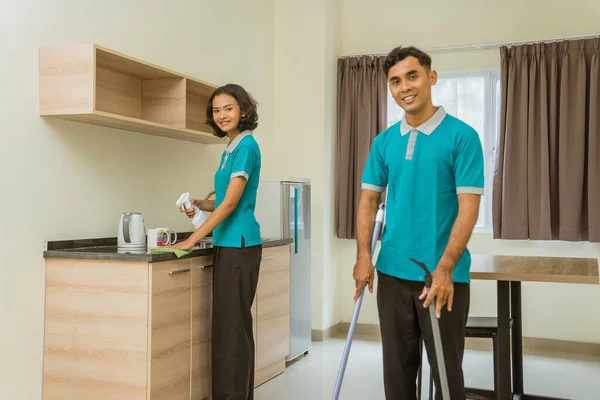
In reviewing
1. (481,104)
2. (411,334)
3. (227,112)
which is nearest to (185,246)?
(227,112)

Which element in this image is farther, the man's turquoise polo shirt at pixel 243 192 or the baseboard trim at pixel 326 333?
the baseboard trim at pixel 326 333

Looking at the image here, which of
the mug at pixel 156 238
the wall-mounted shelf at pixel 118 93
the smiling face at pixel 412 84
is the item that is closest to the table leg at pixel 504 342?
the smiling face at pixel 412 84

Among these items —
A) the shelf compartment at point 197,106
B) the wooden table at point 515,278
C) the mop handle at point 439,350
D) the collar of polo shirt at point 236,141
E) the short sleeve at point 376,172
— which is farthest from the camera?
the shelf compartment at point 197,106

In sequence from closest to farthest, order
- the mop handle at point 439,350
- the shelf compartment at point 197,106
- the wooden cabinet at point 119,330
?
the mop handle at point 439,350 < the wooden cabinet at point 119,330 < the shelf compartment at point 197,106

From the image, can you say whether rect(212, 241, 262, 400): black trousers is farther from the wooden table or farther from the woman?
the wooden table

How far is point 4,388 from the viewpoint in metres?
2.67

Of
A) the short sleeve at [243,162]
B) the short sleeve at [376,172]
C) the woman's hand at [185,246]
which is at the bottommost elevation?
the woman's hand at [185,246]

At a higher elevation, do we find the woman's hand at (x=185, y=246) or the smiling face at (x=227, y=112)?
the smiling face at (x=227, y=112)

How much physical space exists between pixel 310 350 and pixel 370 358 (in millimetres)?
489

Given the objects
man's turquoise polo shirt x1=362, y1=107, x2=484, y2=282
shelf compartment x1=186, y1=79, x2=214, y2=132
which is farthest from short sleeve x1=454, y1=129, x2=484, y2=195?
shelf compartment x1=186, y1=79, x2=214, y2=132

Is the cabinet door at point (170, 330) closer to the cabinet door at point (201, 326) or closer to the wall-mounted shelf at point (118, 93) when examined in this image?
the cabinet door at point (201, 326)

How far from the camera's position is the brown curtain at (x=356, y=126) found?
5242 mm

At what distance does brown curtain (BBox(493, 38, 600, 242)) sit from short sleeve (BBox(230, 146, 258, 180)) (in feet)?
8.37

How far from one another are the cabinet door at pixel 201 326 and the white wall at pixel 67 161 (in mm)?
561
